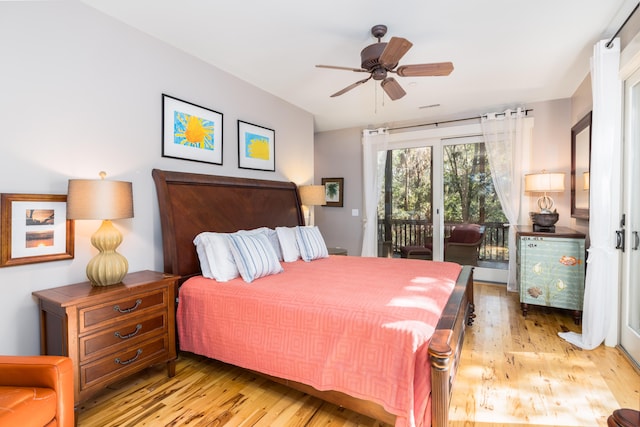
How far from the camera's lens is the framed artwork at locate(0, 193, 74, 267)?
6.22 feet

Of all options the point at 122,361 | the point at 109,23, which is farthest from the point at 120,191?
the point at 109,23

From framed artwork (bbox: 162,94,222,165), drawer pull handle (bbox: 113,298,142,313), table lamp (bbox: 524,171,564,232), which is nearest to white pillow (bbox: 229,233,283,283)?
drawer pull handle (bbox: 113,298,142,313)

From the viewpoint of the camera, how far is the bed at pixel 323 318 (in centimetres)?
153

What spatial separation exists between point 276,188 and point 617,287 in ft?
11.6

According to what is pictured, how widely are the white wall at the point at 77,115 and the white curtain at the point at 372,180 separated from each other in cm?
300

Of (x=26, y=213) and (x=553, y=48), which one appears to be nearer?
(x=26, y=213)

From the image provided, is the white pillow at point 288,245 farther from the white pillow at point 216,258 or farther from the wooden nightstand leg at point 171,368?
the wooden nightstand leg at point 171,368

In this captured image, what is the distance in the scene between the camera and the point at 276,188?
400 centimetres

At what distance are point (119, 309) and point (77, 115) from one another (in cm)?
144

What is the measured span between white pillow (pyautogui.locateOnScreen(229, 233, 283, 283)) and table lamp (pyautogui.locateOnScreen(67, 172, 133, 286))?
0.80m

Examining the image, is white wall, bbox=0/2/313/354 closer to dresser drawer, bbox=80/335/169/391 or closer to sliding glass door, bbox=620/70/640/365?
dresser drawer, bbox=80/335/169/391

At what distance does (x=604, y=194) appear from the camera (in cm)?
263

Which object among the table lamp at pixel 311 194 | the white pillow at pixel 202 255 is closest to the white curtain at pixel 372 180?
the table lamp at pixel 311 194

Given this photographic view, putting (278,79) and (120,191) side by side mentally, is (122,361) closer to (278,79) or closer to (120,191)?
(120,191)
